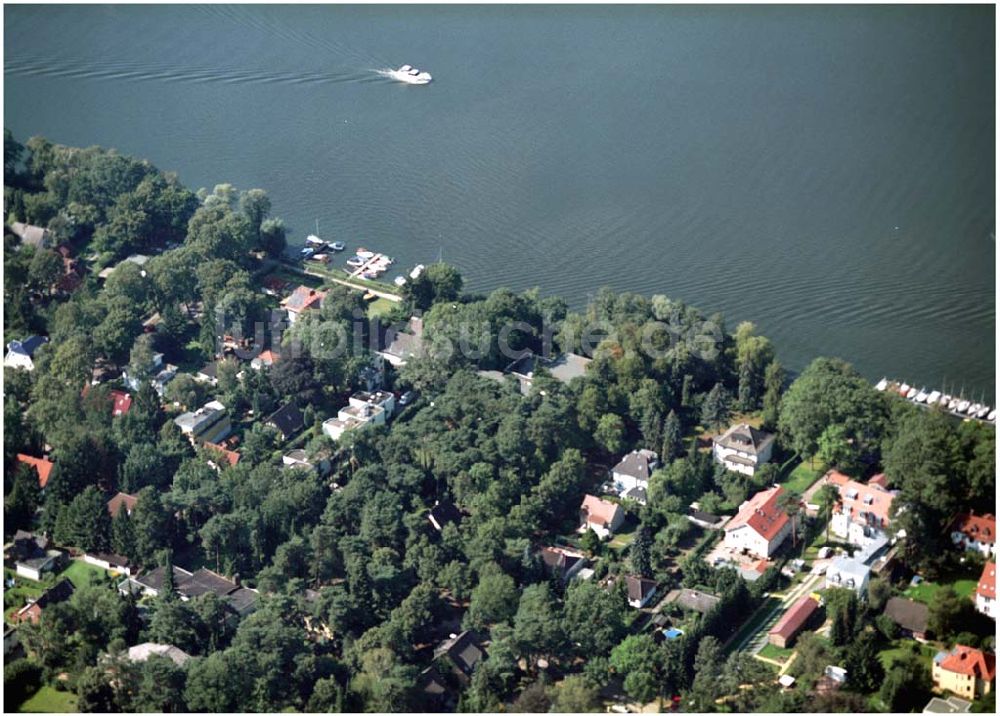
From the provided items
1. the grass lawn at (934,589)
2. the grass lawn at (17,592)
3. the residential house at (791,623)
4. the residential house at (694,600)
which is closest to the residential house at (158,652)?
the grass lawn at (17,592)

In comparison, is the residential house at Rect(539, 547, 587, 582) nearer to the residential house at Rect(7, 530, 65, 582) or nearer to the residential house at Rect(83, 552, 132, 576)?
the residential house at Rect(83, 552, 132, 576)

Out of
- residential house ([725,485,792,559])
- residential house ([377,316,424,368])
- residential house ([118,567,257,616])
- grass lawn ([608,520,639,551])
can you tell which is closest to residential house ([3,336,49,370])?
residential house ([377,316,424,368])

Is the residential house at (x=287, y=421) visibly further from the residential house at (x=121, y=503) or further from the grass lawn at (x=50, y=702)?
the grass lawn at (x=50, y=702)

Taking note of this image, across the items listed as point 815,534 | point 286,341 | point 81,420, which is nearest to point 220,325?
point 286,341

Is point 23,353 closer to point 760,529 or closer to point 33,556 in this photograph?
point 33,556

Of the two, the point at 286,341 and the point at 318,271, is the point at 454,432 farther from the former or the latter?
the point at 318,271

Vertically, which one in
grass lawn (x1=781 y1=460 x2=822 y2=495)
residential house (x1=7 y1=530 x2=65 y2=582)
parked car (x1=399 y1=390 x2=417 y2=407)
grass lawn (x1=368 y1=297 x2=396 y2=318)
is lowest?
residential house (x1=7 y1=530 x2=65 y2=582)

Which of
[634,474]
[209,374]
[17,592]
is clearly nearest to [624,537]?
[634,474]

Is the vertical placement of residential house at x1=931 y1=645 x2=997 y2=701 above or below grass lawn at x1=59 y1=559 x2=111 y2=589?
above
